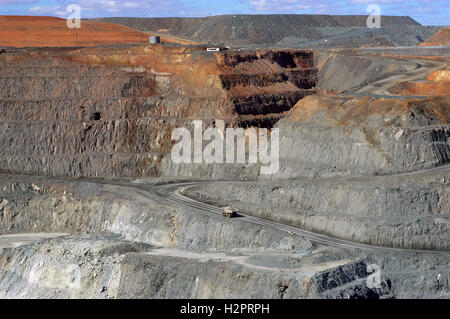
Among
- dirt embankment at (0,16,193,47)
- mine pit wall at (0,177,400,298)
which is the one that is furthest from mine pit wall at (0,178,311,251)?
dirt embankment at (0,16,193,47)

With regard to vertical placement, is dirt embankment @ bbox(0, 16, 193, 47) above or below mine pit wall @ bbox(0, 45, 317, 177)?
above

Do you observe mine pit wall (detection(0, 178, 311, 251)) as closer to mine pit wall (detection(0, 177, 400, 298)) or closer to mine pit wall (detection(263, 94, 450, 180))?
mine pit wall (detection(0, 177, 400, 298))

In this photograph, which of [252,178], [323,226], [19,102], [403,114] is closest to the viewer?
[323,226]

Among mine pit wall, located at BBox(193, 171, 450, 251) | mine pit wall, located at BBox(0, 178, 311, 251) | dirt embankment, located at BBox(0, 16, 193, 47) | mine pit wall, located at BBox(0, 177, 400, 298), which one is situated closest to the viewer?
mine pit wall, located at BBox(0, 177, 400, 298)

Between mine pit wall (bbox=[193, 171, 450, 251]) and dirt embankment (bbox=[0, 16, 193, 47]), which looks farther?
dirt embankment (bbox=[0, 16, 193, 47])

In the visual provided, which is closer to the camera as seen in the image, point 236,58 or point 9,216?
point 9,216
